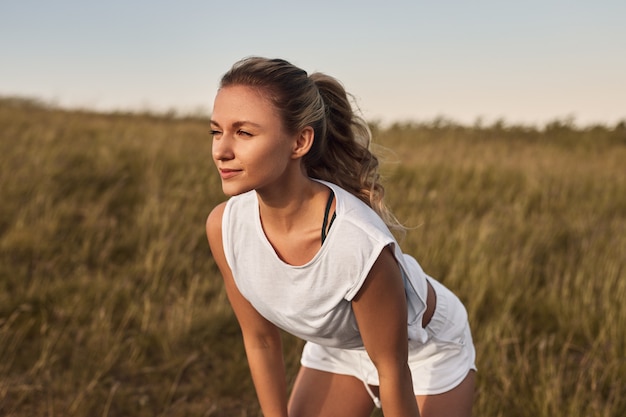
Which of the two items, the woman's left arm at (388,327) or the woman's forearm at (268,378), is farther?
the woman's forearm at (268,378)

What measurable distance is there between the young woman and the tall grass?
1.00 metres

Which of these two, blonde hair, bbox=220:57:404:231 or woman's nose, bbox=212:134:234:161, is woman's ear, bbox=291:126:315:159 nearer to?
blonde hair, bbox=220:57:404:231

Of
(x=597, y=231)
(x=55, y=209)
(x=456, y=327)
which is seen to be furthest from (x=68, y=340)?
(x=597, y=231)

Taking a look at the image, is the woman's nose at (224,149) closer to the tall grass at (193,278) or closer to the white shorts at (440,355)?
the white shorts at (440,355)

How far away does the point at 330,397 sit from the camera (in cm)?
245

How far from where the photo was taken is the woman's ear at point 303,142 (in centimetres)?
184

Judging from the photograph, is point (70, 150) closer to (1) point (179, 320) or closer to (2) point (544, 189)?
(1) point (179, 320)

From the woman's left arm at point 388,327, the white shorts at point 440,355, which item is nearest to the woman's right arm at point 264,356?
the white shorts at point 440,355

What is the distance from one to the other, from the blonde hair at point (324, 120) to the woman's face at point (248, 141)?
0.09 feet

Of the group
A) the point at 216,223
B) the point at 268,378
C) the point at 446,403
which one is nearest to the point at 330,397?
the point at 268,378

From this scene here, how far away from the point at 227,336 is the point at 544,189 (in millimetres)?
4258

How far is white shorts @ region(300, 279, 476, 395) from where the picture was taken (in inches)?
88.9

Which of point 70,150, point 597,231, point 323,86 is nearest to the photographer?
point 323,86

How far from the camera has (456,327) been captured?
A: 2.30 m
